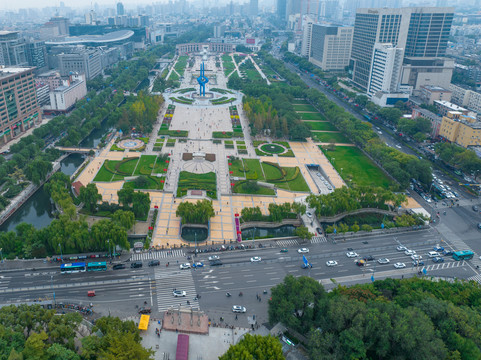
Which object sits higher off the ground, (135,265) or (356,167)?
(356,167)

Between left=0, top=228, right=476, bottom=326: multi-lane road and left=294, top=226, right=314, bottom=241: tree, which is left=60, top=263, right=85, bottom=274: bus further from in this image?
left=294, top=226, right=314, bottom=241: tree

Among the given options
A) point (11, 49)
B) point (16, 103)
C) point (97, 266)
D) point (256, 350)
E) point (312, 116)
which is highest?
point (11, 49)

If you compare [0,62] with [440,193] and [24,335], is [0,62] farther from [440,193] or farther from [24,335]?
[440,193]

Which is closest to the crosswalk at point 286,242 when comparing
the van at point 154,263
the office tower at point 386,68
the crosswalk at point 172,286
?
the crosswalk at point 172,286

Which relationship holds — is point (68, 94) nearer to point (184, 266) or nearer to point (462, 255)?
point (184, 266)

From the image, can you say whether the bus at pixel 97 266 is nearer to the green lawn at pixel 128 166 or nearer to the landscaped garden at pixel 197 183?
the landscaped garden at pixel 197 183

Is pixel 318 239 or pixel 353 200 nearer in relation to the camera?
pixel 318 239

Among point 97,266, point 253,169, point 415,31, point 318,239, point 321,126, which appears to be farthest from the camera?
point 415,31

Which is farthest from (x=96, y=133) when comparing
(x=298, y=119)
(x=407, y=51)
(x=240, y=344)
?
(x=407, y=51)

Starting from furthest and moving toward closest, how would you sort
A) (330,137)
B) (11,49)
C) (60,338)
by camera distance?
(11,49) < (330,137) < (60,338)

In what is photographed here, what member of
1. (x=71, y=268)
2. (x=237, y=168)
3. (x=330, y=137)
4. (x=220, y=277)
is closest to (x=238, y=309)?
(x=220, y=277)
